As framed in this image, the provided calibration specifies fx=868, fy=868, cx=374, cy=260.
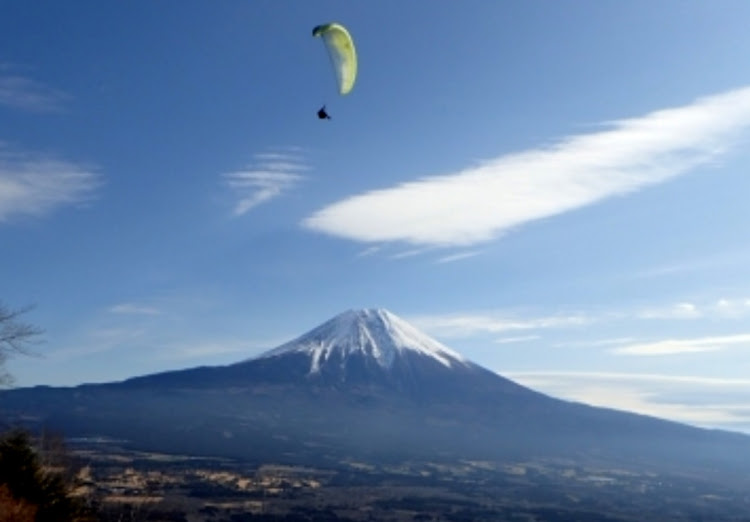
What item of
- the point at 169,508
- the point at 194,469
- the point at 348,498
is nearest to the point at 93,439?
the point at 194,469

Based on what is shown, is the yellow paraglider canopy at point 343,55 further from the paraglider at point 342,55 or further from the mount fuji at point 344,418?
the mount fuji at point 344,418

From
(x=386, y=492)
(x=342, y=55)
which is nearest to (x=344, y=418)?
(x=386, y=492)

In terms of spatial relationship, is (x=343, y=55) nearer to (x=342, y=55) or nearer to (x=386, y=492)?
(x=342, y=55)

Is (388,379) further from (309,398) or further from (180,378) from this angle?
(180,378)

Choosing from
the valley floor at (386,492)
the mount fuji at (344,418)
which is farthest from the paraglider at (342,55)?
the mount fuji at (344,418)

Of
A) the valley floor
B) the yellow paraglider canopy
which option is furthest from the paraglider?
the valley floor

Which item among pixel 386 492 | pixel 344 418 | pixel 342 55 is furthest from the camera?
pixel 344 418

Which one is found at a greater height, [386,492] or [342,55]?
[342,55]
